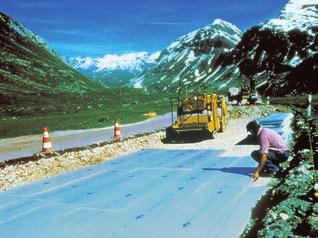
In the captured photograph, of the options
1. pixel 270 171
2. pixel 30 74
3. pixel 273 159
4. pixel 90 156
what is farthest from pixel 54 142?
pixel 30 74

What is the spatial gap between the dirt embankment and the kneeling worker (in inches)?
201

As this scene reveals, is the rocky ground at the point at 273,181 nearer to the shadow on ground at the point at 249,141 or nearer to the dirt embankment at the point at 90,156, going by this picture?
the dirt embankment at the point at 90,156

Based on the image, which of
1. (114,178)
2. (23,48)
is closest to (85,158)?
(114,178)

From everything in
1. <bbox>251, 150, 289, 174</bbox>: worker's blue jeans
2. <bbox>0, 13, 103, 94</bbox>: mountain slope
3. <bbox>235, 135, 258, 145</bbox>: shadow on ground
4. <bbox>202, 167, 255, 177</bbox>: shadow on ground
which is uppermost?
<bbox>0, 13, 103, 94</bbox>: mountain slope

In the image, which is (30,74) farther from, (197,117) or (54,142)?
(197,117)

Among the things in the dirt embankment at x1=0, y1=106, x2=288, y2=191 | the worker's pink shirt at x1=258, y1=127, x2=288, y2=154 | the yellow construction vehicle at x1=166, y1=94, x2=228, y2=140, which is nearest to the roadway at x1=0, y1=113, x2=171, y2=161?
the dirt embankment at x1=0, y1=106, x2=288, y2=191

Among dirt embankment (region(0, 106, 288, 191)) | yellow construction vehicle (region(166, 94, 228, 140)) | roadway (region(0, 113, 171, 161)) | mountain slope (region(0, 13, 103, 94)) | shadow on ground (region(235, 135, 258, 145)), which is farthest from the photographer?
mountain slope (region(0, 13, 103, 94))

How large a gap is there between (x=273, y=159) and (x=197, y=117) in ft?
36.1

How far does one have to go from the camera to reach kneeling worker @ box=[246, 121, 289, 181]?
35.5 feet

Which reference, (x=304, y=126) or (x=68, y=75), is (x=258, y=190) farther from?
(x=68, y=75)

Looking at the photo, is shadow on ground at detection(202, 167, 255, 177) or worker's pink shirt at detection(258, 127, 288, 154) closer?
worker's pink shirt at detection(258, 127, 288, 154)

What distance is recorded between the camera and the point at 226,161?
15.1 m

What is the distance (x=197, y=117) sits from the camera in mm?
22172

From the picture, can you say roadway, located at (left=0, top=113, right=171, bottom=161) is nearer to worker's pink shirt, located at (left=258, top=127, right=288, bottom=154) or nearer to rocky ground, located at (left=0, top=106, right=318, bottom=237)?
rocky ground, located at (left=0, top=106, right=318, bottom=237)
